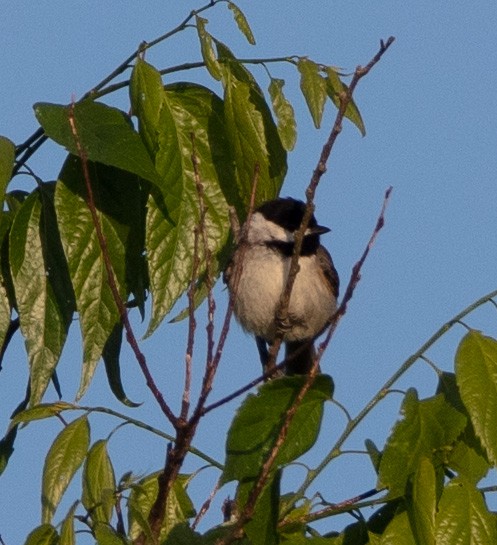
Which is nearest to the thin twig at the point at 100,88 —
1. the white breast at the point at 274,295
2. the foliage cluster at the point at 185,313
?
the foliage cluster at the point at 185,313

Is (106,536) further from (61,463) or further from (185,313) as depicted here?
(185,313)

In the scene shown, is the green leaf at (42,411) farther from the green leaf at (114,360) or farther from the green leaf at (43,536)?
the green leaf at (114,360)

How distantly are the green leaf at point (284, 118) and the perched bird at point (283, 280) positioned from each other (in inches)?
90.5

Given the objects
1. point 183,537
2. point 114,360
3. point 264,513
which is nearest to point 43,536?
point 183,537

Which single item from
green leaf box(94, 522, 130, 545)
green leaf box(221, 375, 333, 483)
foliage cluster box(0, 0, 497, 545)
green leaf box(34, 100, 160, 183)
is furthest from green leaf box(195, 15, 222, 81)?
green leaf box(94, 522, 130, 545)

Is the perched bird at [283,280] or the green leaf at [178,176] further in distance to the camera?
the perched bird at [283,280]

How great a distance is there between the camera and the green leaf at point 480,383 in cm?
229

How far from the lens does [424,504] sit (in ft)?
7.06

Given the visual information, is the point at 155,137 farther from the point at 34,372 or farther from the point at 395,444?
the point at 395,444

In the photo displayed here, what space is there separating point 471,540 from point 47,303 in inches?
51.5

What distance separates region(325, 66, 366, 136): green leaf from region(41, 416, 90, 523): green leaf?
1.10 m

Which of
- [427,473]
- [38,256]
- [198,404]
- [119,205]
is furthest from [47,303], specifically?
[427,473]

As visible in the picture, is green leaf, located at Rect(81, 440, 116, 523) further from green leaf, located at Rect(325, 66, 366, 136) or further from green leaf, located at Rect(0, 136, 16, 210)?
green leaf, located at Rect(325, 66, 366, 136)

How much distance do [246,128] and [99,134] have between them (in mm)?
423
